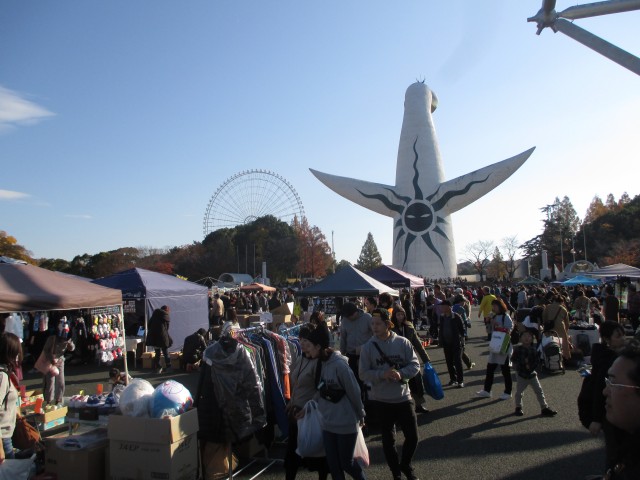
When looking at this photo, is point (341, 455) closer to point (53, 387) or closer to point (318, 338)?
point (318, 338)

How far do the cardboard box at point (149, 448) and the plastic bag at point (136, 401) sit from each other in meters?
0.07

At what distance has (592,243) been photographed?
4594 centimetres

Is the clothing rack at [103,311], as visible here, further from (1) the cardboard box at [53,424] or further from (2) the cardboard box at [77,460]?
(2) the cardboard box at [77,460]

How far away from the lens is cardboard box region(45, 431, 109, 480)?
3.37m

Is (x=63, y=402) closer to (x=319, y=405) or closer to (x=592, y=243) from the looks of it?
(x=319, y=405)

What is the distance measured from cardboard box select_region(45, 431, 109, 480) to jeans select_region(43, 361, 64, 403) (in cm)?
286

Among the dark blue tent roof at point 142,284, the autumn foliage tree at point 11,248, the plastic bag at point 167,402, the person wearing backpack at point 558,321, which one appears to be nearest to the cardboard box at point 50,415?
the plastic bag at point 167,402

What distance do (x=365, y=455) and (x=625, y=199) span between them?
72.1 metres

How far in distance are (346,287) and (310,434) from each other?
5649 mm

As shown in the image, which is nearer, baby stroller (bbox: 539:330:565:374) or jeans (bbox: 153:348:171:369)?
baby stroller (bbox: 539:330:565:374)

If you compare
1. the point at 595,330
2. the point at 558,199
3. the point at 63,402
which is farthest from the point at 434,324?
the point at 558,199

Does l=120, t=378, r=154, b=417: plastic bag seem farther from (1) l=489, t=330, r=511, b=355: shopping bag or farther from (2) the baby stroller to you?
(2) the baby stroller

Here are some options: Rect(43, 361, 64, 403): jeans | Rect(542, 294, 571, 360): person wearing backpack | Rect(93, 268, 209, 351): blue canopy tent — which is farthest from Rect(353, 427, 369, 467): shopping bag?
Rect(93, 268, 209, 351): blue canopy tent

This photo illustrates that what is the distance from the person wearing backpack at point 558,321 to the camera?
26.7 ft
